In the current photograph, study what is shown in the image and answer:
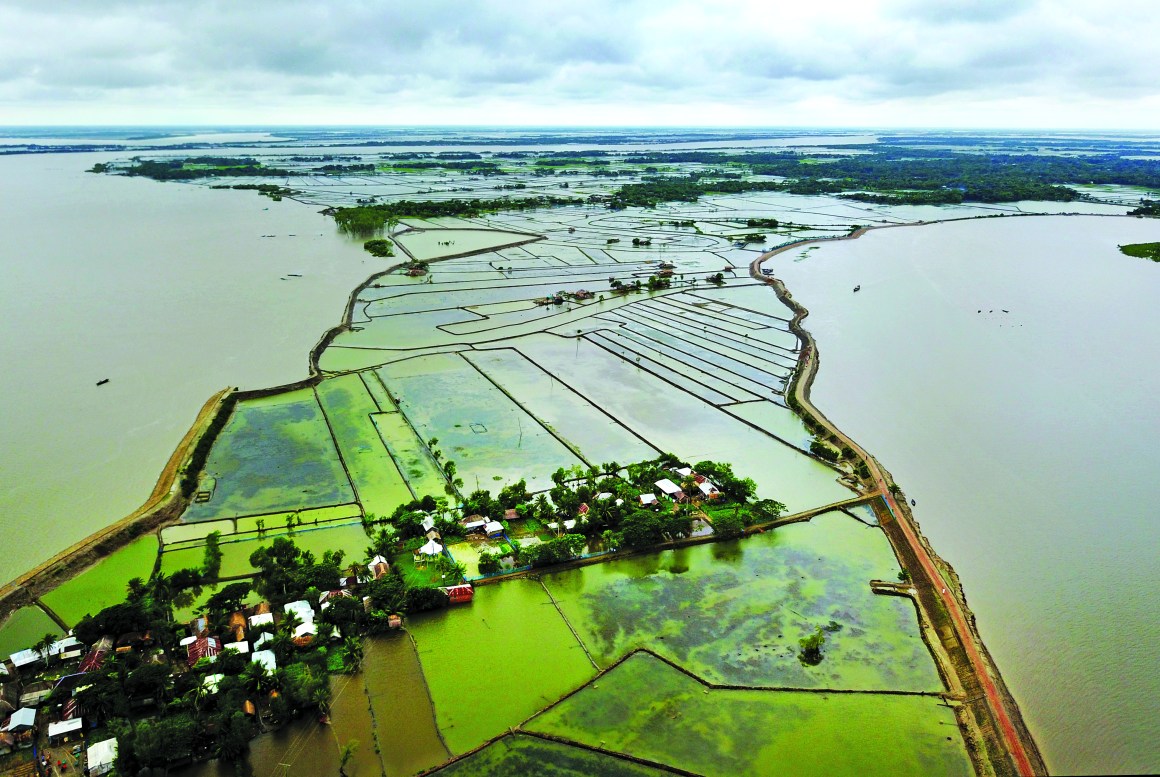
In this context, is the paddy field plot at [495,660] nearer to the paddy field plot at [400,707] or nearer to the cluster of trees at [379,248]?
the paddy field plot at [400,707]

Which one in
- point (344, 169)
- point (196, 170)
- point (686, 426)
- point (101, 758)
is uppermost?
point (344, 169)

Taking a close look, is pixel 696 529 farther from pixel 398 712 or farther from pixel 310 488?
pixel 310 488

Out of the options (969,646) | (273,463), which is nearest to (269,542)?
(273,463)

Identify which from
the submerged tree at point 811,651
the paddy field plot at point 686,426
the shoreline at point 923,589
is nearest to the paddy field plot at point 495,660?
the shoreline at point 923,589

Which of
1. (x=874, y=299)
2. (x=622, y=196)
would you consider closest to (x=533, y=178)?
(x=622, y=196)

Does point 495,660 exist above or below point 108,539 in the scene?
below

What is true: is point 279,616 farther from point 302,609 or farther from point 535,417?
point 535,417
